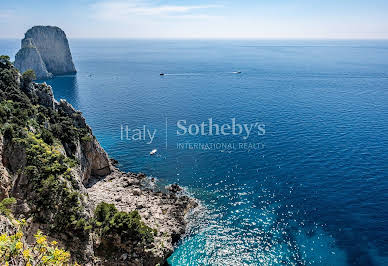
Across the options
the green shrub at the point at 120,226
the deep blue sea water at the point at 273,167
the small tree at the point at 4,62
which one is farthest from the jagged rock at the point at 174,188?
the small tree at the point at 4,62

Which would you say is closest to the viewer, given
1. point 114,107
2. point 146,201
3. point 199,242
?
point 199,242

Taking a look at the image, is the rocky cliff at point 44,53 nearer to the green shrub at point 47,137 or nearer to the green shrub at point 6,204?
the green shrub at point 47,137

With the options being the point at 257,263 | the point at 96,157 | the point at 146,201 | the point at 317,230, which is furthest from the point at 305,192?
the point at 96,157

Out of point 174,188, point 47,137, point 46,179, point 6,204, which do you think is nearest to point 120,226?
point 46,179

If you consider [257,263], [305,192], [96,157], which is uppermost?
[96,157]

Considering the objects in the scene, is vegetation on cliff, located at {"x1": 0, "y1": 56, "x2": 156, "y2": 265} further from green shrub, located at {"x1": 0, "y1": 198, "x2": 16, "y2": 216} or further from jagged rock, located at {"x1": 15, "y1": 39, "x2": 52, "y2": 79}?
jagged rock, located at {"x1": 15, "y1": 39, "x2": 52, "y2": 79}

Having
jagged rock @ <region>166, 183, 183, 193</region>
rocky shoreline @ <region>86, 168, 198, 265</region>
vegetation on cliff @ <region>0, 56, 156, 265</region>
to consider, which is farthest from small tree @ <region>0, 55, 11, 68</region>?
jagged rock @ <region>166, 183, 183, 193</region>

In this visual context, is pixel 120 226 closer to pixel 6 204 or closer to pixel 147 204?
pixel 147 204

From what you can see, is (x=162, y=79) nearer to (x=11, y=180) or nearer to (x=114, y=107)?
(x=114, y=107)
